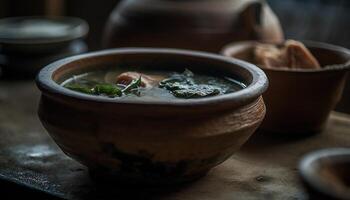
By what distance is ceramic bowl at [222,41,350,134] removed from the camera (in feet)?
5.36

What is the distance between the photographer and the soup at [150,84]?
1.34 m

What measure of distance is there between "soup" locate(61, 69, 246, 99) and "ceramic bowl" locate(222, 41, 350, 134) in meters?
0.23

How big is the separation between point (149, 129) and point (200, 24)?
1.03 meters

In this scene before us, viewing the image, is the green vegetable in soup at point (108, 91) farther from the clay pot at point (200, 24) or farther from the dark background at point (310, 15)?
the dark background at point (310, 15)

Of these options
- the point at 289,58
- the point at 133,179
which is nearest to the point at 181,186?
the point at 133,179

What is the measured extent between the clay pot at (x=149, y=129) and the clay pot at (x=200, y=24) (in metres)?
0.78

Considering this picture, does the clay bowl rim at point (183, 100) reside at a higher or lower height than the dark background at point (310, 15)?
higher

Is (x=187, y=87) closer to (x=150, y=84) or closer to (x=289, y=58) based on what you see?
(x=150, y=84)

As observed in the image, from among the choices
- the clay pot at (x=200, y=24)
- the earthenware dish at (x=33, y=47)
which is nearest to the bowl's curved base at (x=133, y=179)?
the clay pot at (x=200, y=24)

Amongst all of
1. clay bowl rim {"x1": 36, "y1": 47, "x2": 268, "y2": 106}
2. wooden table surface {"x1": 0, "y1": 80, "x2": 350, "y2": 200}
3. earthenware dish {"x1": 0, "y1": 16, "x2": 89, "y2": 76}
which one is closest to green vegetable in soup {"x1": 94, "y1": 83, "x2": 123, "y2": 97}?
clay bowl rim {"x1": 36, "y1": 47, "x2": 268, "y2": 106}

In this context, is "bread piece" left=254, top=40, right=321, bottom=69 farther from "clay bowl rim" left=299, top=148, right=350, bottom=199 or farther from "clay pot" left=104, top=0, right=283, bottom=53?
"clay bowl rim" left=299, top=148, right=350, bottom=199

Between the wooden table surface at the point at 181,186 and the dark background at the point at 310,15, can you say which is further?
the dark background at the point at 310,15

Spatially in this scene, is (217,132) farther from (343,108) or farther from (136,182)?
(343,108)

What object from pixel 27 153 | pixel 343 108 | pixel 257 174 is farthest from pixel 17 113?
pixel 343 108
